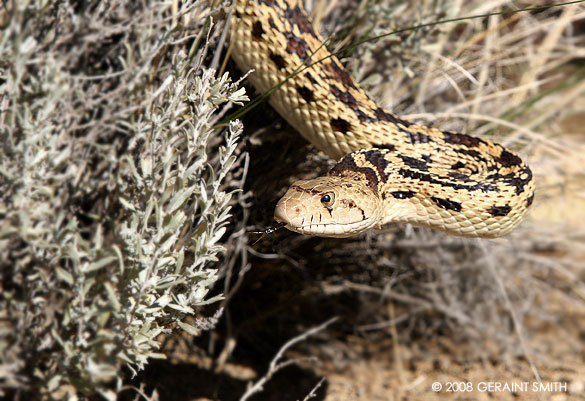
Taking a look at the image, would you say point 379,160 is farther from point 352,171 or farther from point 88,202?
point 88,202

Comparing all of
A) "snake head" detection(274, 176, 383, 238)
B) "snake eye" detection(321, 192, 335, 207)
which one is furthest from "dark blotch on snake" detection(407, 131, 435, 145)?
"snake eye" detection(321, 192, 335, 207)

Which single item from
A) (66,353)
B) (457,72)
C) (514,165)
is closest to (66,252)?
(66,353)

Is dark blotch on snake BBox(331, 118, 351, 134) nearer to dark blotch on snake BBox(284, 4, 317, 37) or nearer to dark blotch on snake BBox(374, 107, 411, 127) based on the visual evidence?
dark blotch on snake BBox(374, 107, 411, 127)

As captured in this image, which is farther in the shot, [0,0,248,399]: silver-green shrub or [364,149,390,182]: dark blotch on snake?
[364,149,390,182]: dark blotch on snake

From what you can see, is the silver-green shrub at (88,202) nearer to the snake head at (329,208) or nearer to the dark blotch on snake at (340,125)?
the snake head at (329,208)

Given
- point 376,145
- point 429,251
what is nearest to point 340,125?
point 376,145

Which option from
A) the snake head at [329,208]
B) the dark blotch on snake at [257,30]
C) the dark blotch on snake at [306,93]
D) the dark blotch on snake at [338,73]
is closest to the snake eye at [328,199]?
the snake head at [329,208]

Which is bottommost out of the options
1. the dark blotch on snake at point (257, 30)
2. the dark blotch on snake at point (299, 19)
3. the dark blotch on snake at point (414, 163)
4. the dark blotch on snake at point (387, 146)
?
the dark blotch on snake at point (414, 163)
